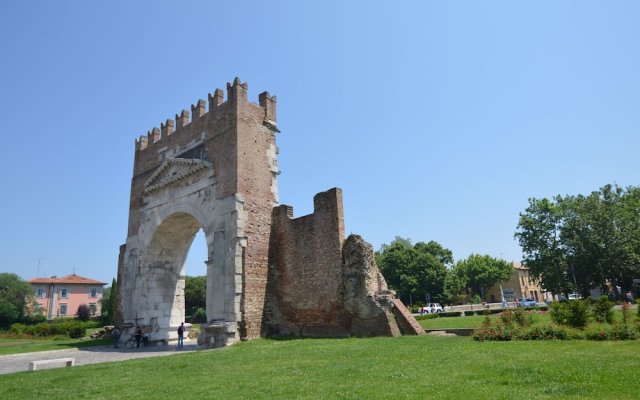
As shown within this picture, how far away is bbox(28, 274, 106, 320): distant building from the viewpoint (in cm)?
6238

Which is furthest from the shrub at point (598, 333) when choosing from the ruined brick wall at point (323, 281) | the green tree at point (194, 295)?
the green tree at point (194, 295)

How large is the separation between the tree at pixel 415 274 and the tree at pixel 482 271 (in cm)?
1486

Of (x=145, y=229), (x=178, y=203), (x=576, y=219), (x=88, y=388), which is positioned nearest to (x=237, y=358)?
(x=88, y=388)

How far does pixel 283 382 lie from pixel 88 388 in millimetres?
3675

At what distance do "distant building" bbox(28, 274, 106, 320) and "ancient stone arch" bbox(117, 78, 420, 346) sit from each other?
48.9 metres

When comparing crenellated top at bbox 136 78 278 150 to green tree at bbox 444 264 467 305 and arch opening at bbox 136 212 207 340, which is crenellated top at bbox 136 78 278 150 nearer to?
arch opening at bbox 136 212 207 340

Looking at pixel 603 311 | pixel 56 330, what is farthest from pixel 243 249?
pixel 56 330

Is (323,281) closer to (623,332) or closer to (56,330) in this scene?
(623,332)

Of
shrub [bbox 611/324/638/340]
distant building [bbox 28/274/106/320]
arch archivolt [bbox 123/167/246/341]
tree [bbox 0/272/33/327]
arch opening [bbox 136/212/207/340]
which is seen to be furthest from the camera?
distant building [bbox 28/274/106/320]

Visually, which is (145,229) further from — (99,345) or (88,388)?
(88,388)

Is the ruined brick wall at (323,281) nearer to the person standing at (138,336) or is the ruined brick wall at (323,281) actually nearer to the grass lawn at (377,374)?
the grass lawn at (377,374)

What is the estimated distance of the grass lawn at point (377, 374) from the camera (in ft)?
18.7

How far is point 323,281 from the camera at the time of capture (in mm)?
15711

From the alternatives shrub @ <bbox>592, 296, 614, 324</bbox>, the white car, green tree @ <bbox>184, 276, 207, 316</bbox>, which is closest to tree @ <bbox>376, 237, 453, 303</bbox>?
the white car
